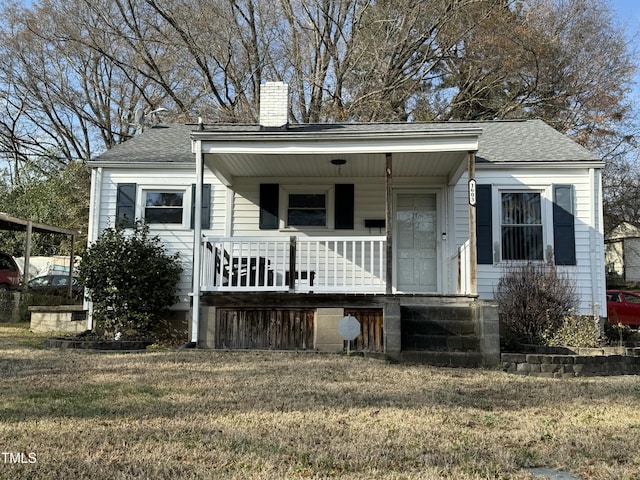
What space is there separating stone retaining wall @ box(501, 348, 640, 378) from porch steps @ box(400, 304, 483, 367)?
448 millimetres

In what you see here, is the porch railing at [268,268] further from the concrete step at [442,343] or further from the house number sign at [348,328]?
the concrete step at [442,343]

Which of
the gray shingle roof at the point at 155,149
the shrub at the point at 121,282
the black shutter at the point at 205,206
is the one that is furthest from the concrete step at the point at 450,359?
the gray shingle roof at the point at 155,149

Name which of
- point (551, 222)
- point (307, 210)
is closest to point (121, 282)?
point (307, 210)

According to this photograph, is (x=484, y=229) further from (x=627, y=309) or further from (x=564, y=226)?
(x=627, y=309)

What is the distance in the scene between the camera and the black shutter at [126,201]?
10.1 metres

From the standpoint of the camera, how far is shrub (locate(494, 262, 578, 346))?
8266 millimetres

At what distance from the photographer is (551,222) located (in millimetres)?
9641

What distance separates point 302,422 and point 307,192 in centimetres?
662

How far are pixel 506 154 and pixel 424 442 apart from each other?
298 inches

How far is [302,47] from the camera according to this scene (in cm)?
1966

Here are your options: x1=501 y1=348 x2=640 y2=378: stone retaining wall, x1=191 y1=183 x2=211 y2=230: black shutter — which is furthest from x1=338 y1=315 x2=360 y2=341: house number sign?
x1=191 y1=183 x2=211 y2=230: black shutter

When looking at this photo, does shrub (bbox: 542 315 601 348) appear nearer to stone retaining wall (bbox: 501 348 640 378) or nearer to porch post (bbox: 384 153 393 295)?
stone retaining wall (bbox: 501 348 640 378)

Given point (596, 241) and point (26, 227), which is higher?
point (26, 227)

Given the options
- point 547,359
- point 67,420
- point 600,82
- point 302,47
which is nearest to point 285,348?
point 547,359
